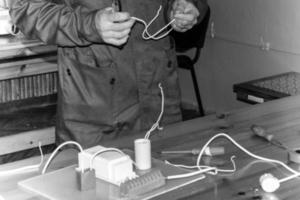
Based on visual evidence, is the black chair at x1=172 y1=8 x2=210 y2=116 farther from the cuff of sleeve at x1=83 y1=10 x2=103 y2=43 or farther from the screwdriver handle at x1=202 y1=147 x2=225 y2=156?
the screwdriver handle at x1=202 y1=147 x2=225 y2=156

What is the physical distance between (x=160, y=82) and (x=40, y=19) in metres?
0.51

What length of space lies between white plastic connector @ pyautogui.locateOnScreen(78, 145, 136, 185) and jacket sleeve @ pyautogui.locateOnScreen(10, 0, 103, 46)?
62 centimetres

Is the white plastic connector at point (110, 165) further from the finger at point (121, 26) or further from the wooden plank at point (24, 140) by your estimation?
the wooden plank at point (24, 140)

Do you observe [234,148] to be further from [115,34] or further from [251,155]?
[115,34]

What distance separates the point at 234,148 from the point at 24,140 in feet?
Result: 6.05

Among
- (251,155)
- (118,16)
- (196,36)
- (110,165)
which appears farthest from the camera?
(196,36)

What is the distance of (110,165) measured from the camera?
153cm

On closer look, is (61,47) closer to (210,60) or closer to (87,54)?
(87,54)

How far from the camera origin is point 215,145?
1813mm

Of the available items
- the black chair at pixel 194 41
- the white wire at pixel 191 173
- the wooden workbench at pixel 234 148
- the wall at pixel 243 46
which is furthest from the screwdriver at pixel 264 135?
the black chair at pixel 194 41

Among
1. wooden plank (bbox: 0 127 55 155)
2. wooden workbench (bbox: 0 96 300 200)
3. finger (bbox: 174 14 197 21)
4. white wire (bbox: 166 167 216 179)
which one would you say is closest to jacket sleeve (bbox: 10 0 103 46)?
finger (bbox: 174 14 197 21)

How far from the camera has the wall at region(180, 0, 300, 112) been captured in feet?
12.8

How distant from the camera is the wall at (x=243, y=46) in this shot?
389 centimetres

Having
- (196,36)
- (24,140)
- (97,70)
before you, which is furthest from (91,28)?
(196,36)
